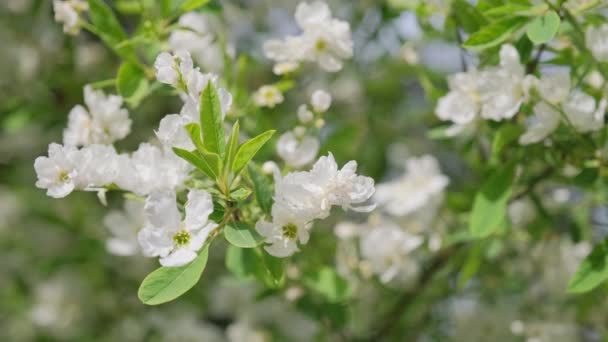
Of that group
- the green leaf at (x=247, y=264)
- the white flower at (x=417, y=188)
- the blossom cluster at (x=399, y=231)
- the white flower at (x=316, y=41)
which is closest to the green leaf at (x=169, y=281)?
the green leaf at (x=247, y=264)

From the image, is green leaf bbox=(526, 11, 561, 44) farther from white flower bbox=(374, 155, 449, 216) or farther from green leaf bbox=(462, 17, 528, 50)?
white flower bbox=(374, 155, 449, 216)

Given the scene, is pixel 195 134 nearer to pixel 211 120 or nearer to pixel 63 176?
pixel 211 120

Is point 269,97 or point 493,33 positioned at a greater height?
point 493,33

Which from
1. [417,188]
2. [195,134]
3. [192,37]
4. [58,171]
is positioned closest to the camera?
[195,134]

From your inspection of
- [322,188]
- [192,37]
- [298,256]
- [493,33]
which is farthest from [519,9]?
[298,256]

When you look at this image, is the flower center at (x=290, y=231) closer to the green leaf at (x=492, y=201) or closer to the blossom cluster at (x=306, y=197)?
the blossom cluster at (x=306, y=197)

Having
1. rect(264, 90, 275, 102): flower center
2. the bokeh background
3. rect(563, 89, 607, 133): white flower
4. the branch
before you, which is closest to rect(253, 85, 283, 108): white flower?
rect(264, 90, 275, 102): flower center
